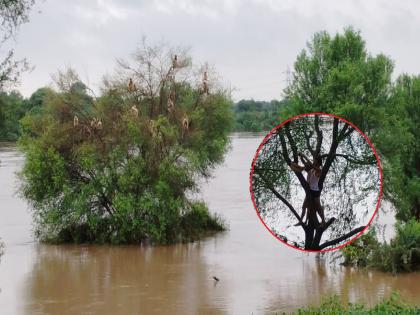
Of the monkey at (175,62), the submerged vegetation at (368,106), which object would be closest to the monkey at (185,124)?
the monkey at (175,62)

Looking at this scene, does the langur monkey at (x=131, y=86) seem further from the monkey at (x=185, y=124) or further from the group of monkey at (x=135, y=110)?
the monkey at (x=185, y=124)

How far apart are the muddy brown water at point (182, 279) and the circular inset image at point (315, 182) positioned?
6.34 metres

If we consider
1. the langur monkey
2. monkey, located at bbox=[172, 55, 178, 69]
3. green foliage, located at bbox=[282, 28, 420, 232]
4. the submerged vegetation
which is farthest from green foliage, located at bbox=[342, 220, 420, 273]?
the langur monkey

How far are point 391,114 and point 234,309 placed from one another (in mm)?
7276

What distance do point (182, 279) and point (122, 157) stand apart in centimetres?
572

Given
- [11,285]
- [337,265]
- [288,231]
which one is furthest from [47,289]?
[288,231]

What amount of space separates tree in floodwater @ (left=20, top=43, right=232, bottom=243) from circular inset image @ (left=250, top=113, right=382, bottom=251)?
42.4 ft

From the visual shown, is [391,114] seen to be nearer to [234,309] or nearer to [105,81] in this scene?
[234,309]

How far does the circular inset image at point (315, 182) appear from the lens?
8.40m

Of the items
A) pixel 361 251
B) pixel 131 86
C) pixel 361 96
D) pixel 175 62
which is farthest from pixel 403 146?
pixel 131 86

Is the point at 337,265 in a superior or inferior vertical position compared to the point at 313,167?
inferior

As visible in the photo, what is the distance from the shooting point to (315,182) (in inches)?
326

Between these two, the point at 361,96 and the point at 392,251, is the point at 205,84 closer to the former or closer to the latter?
the point at 361,96

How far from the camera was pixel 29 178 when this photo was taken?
2267cm
